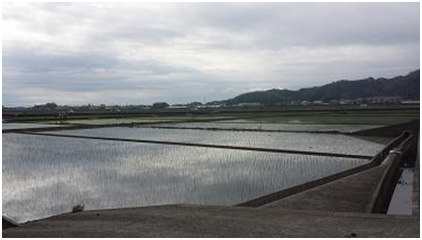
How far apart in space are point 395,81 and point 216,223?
17606 cm

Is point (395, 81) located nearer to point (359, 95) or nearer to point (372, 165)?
point (359, 95)

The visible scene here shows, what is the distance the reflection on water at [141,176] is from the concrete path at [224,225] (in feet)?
13.2

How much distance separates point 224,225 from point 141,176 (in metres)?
10.1

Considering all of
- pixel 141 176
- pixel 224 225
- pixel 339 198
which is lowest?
pixel 141 176

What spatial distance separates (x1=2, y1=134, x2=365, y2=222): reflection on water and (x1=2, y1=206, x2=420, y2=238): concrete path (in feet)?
13.2

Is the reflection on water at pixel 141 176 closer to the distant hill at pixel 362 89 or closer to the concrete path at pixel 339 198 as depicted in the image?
the concrete path at pixel 339 198

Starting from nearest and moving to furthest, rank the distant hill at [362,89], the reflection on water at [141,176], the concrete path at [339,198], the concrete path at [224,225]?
1. the concrete path at [224,225]
2. the concrete path at [339,198]
3. the reflection on water at [141,176]
4. the distant hill at [362,89]

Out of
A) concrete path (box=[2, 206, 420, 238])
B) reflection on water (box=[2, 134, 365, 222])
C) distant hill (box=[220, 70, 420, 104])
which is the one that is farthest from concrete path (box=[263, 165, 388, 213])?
distant hill (box=[220, 70, 420, 104])

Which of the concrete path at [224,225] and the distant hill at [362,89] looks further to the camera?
the distant hill at [362,89]

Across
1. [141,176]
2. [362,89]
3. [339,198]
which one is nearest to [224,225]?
[339,198]

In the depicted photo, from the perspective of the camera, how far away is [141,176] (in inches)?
650

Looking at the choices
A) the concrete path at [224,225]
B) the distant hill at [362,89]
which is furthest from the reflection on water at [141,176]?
the distant hill at [362,89]

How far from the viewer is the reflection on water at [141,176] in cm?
1264

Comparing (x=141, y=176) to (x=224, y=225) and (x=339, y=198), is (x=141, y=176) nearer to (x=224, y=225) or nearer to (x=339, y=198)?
(x=339, y=198)
